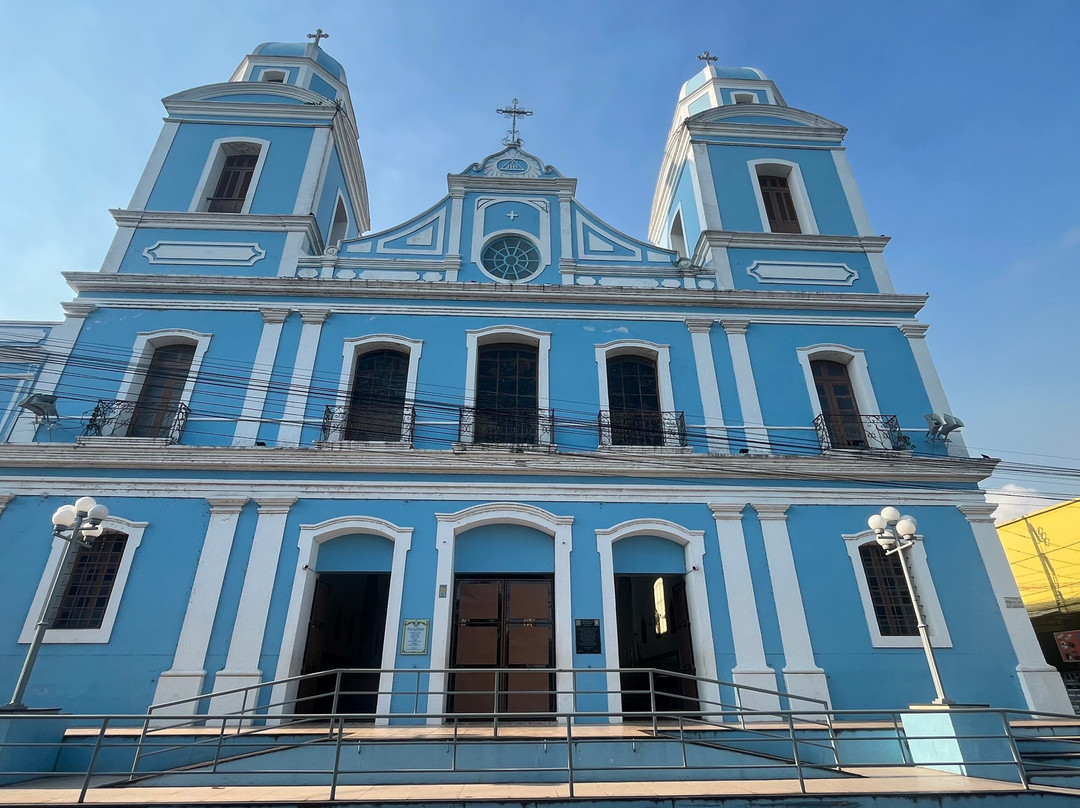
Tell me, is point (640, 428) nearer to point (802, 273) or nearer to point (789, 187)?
point (802, 273)

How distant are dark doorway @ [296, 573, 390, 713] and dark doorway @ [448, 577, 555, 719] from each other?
1476 mm

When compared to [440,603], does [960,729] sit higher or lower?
lower

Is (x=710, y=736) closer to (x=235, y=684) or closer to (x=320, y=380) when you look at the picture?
(x=235, y=684)

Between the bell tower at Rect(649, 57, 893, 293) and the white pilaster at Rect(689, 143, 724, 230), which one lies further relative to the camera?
the white pilaster at Rect(689, 143, 724, 230)

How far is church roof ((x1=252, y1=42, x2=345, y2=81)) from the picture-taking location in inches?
706

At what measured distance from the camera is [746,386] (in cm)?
1275

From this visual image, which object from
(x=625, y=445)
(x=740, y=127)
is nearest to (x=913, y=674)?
(x=625, y=445)

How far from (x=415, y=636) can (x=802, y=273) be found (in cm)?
1127

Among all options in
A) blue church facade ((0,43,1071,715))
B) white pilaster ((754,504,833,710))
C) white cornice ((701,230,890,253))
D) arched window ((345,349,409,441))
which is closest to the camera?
white pilaster ((754,504,833,710))

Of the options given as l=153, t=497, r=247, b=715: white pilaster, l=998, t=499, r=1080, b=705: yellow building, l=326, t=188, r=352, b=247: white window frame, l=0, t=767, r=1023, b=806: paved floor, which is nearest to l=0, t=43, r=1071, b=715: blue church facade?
l=153, t=497, r=247, b=715: white pilaster

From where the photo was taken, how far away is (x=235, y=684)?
9.69 meters

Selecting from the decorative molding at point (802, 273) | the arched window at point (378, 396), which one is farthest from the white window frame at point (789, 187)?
the arched window at point (378, 396)

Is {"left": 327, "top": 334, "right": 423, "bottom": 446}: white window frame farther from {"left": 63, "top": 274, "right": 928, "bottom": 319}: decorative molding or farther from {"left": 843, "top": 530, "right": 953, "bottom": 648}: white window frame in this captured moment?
{"left": 843, "top": 530, "right": 953, "bottom": 648}: white window frame

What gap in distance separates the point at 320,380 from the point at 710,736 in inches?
362
